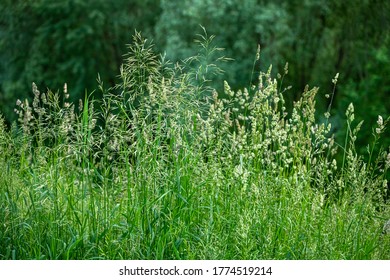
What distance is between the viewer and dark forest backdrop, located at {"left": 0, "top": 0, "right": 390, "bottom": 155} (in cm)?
1322

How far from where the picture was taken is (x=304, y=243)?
3879 millimetres

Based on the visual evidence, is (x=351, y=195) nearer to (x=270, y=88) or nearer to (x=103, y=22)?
(x=270, y=88)

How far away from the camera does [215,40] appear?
13422 mm

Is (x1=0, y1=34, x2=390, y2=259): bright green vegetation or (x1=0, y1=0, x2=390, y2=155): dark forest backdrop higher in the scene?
(x1=0, y1=34, x2=390, y2=259): bright green vegetation

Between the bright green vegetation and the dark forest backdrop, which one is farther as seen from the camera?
the dark forest backdrop

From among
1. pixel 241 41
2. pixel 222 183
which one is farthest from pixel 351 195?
pixel 241 41

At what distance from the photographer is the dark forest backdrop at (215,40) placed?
520 inches

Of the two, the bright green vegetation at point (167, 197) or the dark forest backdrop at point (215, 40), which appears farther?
the dark forest backdrop at point (215, 40)

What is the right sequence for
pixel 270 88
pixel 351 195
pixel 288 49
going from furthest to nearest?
pixel 288 49, pixel 351 195, pixel 270 88

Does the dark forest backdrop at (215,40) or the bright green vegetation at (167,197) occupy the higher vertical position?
the bright green vegetation at (167,197)

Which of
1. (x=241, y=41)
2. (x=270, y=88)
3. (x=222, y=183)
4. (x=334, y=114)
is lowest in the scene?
(x=334, y=114)

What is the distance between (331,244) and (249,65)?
960 cm
